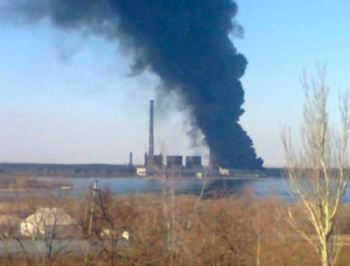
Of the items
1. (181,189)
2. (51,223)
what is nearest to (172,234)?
(51,223)

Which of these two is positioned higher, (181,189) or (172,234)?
(181,189)

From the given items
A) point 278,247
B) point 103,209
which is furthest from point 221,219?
point 103,209

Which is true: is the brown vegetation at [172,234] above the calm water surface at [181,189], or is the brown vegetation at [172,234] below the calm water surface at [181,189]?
below

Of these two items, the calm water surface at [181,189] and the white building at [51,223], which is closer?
the white building at [51,223]

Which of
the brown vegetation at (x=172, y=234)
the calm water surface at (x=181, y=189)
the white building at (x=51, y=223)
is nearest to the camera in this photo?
the brown vegetation at (x=172, y=234)

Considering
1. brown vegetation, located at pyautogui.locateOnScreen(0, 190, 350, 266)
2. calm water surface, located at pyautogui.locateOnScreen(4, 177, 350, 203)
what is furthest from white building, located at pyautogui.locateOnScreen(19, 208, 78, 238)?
calm water surface, located at pyautogui.locateOnScreen(4, 177, 350, 203)

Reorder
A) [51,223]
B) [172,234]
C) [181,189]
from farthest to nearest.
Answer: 1. [181,189]
2. [51,223]
3. [172,234]

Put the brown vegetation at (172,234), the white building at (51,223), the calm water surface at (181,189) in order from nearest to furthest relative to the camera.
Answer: the brown vegetation at (172,234) → the white building at (51,223) → the calm water surface at (181,189)

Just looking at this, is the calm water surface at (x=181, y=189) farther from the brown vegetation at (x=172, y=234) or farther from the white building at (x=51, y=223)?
the white building at (x=51, y=223)

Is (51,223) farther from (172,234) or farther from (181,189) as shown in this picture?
(181,189)

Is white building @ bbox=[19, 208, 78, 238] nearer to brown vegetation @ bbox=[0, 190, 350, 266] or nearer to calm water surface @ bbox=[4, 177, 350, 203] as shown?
brown vegetation @ bbox=[0, 190, 350, 266]

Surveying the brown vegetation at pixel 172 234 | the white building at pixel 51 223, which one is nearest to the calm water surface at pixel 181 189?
the brown vegetation at pixel 172 234
